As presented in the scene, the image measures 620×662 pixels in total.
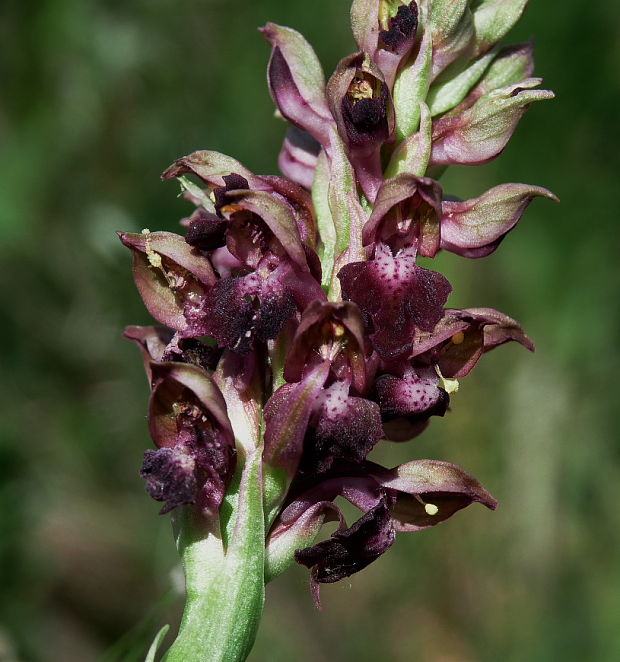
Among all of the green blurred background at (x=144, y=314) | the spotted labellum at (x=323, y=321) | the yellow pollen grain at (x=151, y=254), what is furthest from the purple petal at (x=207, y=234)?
the green blurred background at (x=144, y=314)

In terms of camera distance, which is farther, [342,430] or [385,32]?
[385,32]

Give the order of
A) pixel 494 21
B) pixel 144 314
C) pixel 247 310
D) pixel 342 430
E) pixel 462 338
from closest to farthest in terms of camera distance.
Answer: pixel 342 430, pixel 247 310, pixel 462 338, pixel 494 21, pixel 144 314

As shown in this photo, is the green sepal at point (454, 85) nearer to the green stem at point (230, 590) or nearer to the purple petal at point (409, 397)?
the purple petal at point (409, 397)

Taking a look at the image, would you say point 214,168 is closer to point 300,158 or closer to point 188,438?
point 300,158

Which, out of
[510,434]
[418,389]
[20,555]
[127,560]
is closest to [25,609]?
[20,555]

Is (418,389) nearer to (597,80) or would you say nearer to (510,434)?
(510,434)

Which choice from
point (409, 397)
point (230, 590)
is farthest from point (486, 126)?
point (230, 590)

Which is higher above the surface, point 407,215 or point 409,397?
point 407,215
